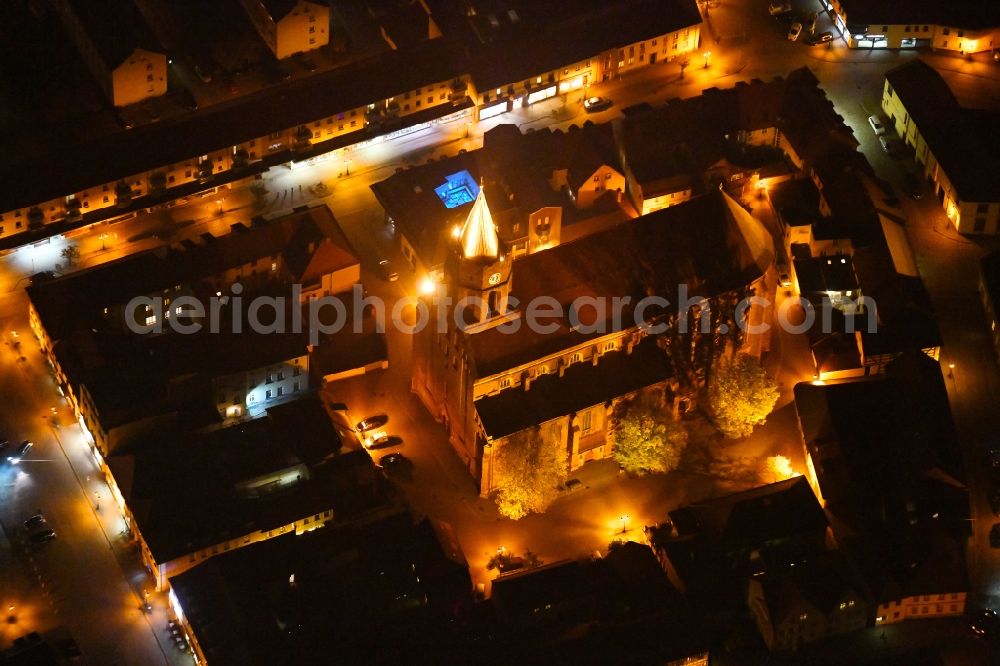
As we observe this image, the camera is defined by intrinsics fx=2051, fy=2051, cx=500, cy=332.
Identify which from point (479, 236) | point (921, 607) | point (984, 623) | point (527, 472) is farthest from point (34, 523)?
point (984, 623)

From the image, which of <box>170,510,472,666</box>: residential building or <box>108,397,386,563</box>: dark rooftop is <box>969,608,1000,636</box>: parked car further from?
<box>108,397,386,563</box>: dark rooftop

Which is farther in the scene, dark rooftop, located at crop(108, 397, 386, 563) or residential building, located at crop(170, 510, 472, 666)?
dark rooftop, located at crop(108, 397, 386, 563)

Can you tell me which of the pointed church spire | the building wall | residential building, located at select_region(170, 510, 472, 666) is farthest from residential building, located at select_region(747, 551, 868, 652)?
the pointed church spire

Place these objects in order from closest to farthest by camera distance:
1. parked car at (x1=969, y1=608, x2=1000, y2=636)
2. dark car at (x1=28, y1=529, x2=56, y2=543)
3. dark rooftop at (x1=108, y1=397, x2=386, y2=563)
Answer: parked car at (x1=969, y1=608, x2=1000, y2=636) < dark rooftop at (x1=108, y1=397, x2=386, y2=563) < dark car at (x1=28, y1=529, x2=56, y2=543)

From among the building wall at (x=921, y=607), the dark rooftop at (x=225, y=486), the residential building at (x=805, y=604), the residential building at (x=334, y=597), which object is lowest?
the building wall at (x=921, y=607)

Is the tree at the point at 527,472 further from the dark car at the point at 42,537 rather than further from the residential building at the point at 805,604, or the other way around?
the dark car at the point at 42,537

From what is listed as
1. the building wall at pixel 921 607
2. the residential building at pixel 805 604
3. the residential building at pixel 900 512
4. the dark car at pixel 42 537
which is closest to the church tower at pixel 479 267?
the residential building at pixel 900 512
